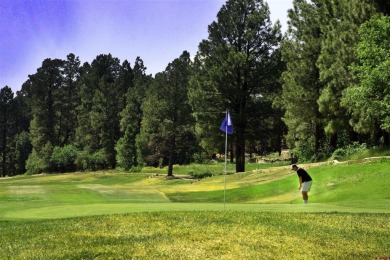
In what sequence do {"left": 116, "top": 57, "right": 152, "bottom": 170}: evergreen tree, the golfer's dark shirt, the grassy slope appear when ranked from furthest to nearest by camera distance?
{"left": 116, "top": 57, "right": 152, "bottom": 170}: evergreen tree
the golfer's dark shirt
the grassy slope

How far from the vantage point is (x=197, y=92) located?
47.3 metres

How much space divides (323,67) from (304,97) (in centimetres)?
557

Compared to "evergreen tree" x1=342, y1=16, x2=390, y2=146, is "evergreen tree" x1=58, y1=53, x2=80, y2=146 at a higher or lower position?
higher

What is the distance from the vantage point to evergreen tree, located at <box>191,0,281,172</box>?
46.6 m

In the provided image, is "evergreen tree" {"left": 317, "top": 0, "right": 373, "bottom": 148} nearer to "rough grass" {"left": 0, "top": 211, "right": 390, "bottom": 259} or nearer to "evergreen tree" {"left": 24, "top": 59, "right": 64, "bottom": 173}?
"rough grass" {"left": 0, "top": 211, "right": 390, "bottom": 259}

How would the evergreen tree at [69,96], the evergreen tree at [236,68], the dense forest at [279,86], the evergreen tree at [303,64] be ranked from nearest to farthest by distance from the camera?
the dense forest at [279,86], the evergreen tree at [303,64], the evergreen tree at [236,68], the evergreen tree at [69,96]

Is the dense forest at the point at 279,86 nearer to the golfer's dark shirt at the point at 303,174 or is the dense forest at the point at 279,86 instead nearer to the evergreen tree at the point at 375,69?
the evergreen tree at the point at 375,69

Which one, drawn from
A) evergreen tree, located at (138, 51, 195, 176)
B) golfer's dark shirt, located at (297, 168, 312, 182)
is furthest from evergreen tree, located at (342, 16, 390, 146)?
evergreen tree, located at (138, 51, 195, 176)

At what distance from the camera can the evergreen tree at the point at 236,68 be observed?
153 feet

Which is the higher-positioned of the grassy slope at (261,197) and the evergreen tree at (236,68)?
the evergreen tree at (236,68)

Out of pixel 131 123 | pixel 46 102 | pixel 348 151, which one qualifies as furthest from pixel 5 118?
pixel 348 151

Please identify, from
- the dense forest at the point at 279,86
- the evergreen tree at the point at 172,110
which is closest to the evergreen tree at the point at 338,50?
the dense forest at the point at 279,86

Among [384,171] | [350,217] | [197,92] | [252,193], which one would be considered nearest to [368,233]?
[350,217]

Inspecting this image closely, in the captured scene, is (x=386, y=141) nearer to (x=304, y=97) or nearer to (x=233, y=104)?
(x=304, y=97)
